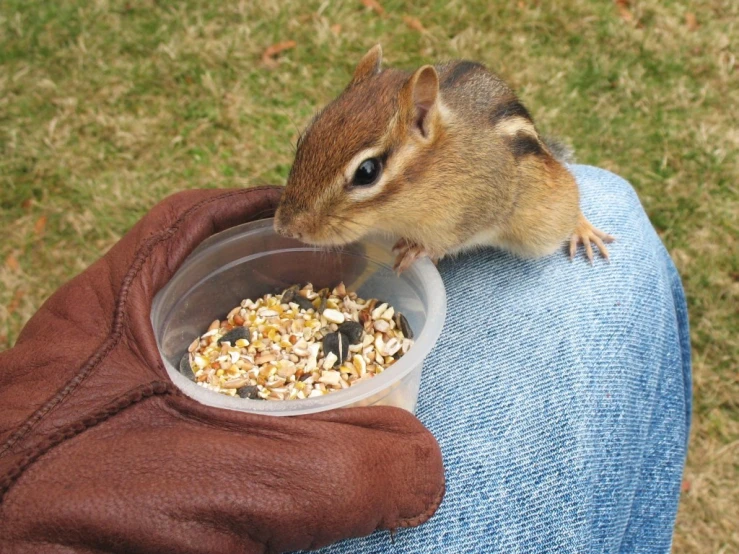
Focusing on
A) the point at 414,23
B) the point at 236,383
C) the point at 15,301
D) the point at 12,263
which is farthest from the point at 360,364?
the point at 414,23

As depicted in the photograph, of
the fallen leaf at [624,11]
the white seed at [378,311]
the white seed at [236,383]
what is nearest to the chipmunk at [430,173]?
the white seed at [378,311]

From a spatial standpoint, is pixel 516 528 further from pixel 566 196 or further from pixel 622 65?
pixel 622 65

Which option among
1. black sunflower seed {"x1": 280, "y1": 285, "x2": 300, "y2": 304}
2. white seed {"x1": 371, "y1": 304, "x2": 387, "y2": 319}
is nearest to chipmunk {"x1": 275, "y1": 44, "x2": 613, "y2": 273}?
white seed {"x1": 371, "y1": 304, "x2": 387, "y2": 319}

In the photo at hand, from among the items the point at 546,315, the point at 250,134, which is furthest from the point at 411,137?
the point at 250,134

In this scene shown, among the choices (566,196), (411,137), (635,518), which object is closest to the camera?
(411,137)

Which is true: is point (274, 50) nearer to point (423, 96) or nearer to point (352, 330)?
point (423, 96)

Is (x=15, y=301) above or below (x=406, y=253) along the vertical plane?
below
